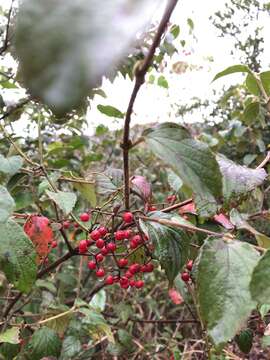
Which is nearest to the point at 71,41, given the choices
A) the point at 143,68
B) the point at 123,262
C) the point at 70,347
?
the point at 143,68

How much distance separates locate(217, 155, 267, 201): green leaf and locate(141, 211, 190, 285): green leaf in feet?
0.30

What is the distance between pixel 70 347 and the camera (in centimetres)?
138

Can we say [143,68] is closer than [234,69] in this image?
Yes

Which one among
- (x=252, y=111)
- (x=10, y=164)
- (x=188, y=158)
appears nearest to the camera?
(x=188, y=158)

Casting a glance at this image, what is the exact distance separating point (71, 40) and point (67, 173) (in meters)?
0.74

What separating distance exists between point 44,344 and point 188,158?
715 mm

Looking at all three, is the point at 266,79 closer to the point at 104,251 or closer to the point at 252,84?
the point at 252,84

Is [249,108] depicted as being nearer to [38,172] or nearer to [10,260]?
[38,172]

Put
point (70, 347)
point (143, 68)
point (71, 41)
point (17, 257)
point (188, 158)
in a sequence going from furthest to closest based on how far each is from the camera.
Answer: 1. point (70, 347)
2. point (17, 257)
3. point (188, 158)
4. point (143, 68)
5. point (71, 41)

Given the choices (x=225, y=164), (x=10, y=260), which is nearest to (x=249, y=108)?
(x=225, y=164)

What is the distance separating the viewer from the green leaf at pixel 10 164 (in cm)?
97

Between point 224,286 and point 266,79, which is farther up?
point 266,79

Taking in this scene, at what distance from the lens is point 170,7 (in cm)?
33

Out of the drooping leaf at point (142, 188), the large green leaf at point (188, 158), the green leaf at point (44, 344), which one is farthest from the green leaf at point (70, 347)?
the large green leaf at point (188, 158)
